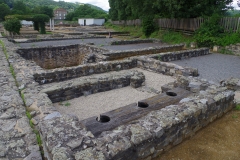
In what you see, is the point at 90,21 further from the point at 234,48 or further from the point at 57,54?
the point at 234,48

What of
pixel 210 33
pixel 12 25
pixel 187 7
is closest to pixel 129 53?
pixel 210 33

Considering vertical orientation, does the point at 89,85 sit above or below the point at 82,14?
below

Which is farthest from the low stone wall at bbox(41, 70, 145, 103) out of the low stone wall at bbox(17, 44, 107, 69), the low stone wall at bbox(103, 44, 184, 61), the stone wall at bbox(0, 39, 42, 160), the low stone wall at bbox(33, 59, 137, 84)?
the low stone wall at bbox(17, 44, 107, 69)

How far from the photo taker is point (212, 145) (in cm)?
345

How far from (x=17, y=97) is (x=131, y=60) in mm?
5779

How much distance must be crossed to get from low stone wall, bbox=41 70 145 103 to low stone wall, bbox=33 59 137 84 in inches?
25.0

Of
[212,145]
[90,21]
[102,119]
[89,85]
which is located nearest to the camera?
[212,145]

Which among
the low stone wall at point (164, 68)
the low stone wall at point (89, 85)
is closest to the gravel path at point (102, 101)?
the low stone wall at point (89, 85)

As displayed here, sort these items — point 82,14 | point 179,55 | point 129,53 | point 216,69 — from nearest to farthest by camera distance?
1. point 216,69
2. point 179,55
3. point 129,53
4. point 82,14

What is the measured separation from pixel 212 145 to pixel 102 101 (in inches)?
124

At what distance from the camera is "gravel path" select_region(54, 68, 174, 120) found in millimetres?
5012

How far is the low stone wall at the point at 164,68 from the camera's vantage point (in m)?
7.43

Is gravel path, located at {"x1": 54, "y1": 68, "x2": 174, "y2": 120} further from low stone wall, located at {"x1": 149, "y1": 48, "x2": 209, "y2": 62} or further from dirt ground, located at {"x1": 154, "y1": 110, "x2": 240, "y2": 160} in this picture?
low stone wall, located at {"x1": 149, "y1": 48, "x2": 209, "y2": 62}

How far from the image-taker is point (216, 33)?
14188 millimetres
